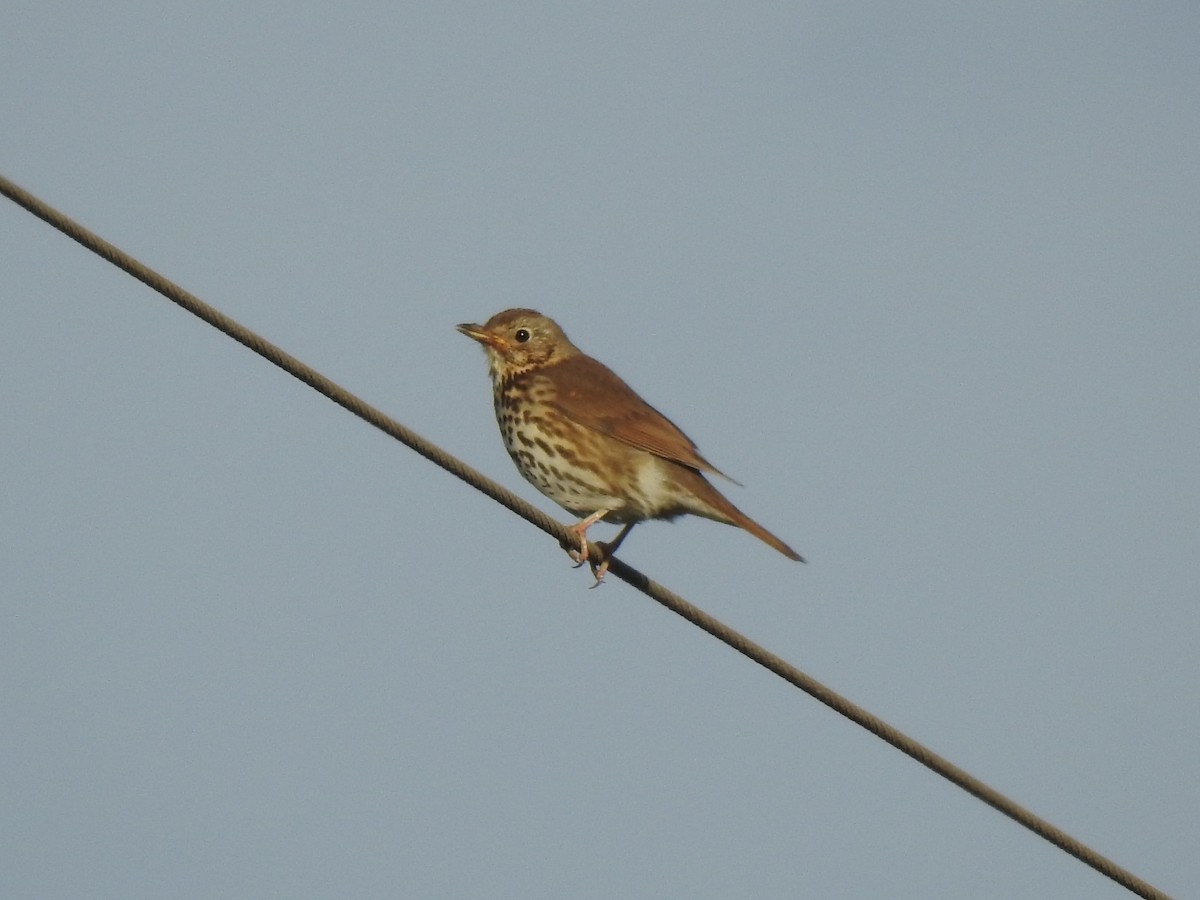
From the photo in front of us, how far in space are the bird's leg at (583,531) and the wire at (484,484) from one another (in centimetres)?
250

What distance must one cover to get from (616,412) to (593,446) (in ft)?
0.86

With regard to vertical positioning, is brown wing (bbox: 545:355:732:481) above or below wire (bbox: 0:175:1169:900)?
above

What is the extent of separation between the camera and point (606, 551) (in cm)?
1005

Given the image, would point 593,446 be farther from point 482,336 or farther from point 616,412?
point 482,336

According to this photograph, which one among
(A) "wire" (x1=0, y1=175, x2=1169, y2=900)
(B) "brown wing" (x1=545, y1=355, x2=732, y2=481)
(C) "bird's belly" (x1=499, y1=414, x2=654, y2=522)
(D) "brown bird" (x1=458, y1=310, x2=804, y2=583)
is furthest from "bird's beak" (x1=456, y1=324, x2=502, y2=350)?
(A) "wire" (x1=0, y1=175, x2=1169, y2=900)

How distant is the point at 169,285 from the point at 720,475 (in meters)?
3.84

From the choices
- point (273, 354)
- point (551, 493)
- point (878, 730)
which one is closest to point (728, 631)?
point (878, 730)

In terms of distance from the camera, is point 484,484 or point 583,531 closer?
point 484,484

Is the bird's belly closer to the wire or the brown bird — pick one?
the brown bird

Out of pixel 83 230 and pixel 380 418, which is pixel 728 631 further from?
pixel 83 230

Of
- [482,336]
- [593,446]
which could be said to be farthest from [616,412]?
[482,336]

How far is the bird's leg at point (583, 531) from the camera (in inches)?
385

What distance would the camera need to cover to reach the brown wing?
1005 centimetres

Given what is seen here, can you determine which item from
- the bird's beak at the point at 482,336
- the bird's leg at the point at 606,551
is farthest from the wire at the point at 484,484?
the bird's beak at the point at 482,336
